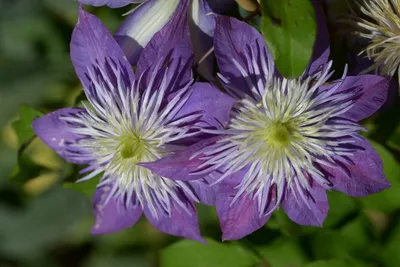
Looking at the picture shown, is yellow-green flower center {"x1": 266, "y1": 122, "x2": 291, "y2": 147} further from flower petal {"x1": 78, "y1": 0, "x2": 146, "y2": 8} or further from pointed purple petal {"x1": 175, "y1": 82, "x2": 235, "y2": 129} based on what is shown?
flower petal {"x1": 78, "y1": 0, "x2": 146, "y2": 8}

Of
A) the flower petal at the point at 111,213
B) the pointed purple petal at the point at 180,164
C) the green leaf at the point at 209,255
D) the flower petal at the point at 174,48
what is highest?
the flower petal at the point at 174,48

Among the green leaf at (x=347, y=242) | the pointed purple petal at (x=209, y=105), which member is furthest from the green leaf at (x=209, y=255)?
the pointed purple petal at (x=209, y=105)

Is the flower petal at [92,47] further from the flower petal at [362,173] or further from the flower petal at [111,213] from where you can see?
the flower petal at [362,173]

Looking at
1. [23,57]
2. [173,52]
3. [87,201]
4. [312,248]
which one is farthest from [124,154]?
[23,57]

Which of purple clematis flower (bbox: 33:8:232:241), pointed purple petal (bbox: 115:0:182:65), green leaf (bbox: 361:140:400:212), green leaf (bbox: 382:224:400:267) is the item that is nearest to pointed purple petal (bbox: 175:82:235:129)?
purple clematis flower (bbox: 33:8:232:241)

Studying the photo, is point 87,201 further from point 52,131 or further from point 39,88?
point 52,131

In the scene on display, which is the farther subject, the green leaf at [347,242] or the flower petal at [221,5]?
the green leaf at [347,242]

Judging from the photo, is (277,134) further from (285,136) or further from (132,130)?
(132,130)

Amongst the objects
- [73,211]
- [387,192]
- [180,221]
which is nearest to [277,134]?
[180,221]

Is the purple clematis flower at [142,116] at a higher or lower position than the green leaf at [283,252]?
higher
